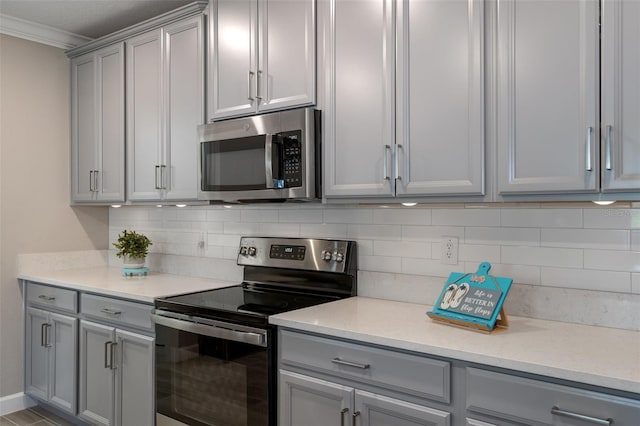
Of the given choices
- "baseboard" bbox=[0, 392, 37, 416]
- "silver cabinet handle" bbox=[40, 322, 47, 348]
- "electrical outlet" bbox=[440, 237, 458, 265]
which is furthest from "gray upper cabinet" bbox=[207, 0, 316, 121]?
"baseboard" bbox=[0, 392, 37, 416]

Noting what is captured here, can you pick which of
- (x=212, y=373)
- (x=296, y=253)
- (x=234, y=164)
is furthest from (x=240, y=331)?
(x=234, y=164)

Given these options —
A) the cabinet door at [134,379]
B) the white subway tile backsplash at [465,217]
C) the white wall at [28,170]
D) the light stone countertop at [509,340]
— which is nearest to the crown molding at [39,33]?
the white wall at [28,170]

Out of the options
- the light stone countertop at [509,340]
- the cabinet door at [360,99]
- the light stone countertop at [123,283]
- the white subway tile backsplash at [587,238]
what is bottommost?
the light stone countertop at [509,340]

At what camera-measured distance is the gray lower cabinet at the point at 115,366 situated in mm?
2527

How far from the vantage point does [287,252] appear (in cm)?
264

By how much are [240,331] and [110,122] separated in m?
1.94

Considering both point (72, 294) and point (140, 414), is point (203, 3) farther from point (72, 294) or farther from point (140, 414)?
point (140, 414)

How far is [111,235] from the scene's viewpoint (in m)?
3.87

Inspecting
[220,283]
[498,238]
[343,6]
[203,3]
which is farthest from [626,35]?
[220,283]

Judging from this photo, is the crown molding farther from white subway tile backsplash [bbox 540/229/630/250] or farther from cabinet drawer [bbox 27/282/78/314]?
white subway tile backsplash [bbox 540/229/630/250]

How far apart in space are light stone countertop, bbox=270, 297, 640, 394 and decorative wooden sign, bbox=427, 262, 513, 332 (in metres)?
0.04

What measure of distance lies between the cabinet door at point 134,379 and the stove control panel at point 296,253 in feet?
2.23

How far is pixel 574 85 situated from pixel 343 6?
3.30 feet

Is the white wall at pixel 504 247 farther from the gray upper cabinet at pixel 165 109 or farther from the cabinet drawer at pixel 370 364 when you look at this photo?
the cabinet drawer at pixel 370 364
